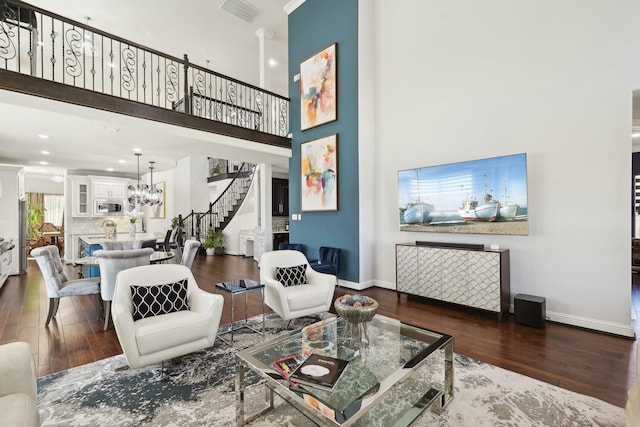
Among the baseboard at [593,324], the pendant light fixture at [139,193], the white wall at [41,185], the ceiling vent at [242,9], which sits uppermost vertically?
the ceiling vent at [242,9]

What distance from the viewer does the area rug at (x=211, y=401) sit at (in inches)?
75.1

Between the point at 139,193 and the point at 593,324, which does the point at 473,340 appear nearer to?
the point at 593,324

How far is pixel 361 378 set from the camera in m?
1.71

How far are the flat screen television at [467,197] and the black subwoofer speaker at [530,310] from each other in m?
0.80

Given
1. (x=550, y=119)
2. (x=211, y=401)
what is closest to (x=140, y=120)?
(x=211, y=401)

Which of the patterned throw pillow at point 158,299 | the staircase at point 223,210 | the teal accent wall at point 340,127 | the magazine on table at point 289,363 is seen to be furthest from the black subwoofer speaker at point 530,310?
the staircase at point 223,210

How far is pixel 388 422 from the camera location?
5.89ft

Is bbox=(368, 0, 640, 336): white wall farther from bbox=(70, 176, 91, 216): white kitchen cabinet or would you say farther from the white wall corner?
bbox=(70, 176, 91, 216): white kitchen cabinet

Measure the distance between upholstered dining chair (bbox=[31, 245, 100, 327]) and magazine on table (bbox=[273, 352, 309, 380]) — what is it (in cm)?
315

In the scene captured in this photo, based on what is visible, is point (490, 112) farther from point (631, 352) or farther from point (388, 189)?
point (631, 352)

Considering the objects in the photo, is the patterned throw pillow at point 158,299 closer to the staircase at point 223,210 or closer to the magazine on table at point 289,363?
the magazine on table at point 289,363

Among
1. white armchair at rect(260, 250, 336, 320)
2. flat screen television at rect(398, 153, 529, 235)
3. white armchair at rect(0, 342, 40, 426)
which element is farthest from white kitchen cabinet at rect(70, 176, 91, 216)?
flat screen television at rect(398, 153, 529, 235)

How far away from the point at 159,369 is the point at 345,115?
458 centimetres

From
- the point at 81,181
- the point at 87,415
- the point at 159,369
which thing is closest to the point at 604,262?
the point at 159,369
